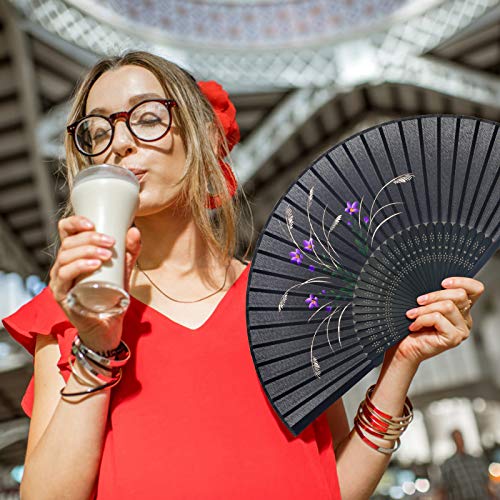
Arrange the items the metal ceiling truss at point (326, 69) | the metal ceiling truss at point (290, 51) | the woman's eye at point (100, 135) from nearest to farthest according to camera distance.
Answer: the woman's eye at point (100, 135) → the metal ceiling truss at point (290, 51) → the metal ceiling truss at point (326, 69)

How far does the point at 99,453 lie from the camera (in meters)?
0.73

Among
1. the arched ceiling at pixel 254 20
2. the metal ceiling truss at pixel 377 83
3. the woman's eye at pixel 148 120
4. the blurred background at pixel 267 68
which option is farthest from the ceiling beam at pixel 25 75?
the woman's eye at pixel 148 120

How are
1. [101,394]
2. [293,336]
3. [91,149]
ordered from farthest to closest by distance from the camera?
[91,149]
[293,336]
[101,394]

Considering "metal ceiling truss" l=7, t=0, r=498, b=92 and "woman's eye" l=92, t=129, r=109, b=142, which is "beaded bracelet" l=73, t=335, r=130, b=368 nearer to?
"woman's eye" l=92, t=129, r=109, b=142

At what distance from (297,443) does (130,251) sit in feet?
0.94

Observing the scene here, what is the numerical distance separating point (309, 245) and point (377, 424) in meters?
0.23

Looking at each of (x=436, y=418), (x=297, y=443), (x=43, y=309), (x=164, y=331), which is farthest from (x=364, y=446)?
(x=436, y=418)

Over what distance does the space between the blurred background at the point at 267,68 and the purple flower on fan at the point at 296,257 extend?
16.9ft

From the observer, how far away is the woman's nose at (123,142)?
33.2 inches

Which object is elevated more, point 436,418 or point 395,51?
point 395,51

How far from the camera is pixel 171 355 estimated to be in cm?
79

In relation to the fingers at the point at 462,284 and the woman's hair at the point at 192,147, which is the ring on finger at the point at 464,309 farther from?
the woman's hair at the point at 192,147

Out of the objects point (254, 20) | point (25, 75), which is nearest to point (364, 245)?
point (25, 75)

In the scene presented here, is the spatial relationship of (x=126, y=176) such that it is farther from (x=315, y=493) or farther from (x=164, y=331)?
(x=315, y=493)
